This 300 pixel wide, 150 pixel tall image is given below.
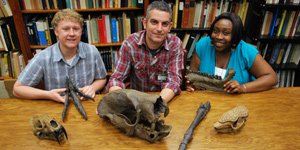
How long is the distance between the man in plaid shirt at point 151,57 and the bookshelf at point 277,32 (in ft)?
5.13

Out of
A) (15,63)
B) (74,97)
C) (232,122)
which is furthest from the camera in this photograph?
(15,63)

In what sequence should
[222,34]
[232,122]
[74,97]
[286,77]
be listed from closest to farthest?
1. [232,122]
2. [74,97]
3. [222,34]
4. [286,77]

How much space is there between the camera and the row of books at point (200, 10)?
2930mm

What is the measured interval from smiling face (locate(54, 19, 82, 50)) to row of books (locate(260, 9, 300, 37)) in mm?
2329

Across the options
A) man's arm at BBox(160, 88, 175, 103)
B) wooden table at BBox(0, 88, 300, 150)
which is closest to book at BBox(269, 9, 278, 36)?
wooden table at BBox(0, 88, 300, 150)

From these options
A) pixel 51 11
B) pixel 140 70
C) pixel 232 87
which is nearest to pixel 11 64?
pixel 51 11

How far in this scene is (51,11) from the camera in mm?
2887

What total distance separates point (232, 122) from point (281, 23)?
90.0 inches

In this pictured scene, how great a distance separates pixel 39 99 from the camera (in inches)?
63.6

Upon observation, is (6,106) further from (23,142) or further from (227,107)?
(227,107)

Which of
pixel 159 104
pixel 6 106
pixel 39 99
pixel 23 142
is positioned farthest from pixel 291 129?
pixel 6 106

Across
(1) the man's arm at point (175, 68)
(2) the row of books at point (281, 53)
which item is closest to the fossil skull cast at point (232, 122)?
(1) the man's arm at point (175, 68)

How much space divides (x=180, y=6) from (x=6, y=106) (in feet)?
7.08

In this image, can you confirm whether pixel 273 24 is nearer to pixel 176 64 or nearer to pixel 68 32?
pixel 176 64
